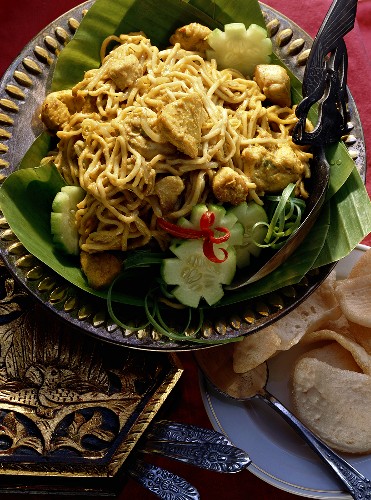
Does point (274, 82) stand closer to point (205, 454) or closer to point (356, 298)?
point (356, 298)

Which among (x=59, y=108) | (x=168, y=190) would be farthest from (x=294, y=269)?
(x=59, y=108)

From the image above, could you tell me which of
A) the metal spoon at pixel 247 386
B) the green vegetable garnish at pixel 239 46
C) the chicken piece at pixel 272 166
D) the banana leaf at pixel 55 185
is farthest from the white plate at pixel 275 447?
the green vegetable garnish at pixel 239 46

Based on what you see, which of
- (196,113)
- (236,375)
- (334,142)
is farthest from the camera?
(236,375)

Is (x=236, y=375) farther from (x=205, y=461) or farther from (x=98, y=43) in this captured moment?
(x=98, y=43)

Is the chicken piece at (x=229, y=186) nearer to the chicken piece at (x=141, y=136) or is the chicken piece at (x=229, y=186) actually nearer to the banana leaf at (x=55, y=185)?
the chicken piece at (x=141, y=136)

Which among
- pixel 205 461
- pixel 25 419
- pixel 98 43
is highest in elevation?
pixel 98 43

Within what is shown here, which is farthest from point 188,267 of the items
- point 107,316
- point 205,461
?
point 205,461

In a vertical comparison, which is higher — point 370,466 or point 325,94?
point 325,94
